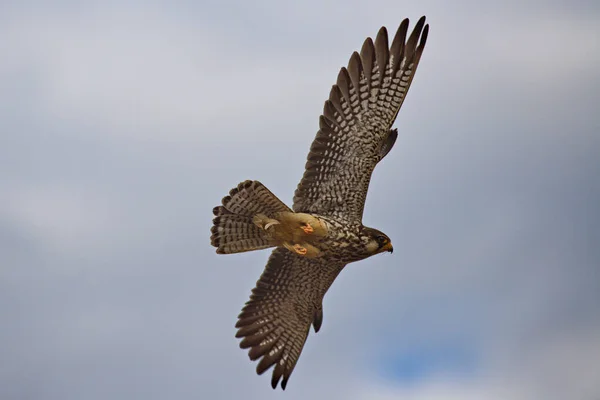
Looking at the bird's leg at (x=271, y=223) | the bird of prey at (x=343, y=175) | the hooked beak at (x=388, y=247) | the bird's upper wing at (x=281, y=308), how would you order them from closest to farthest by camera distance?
the bird's leg at (x=271, y=223) < the bird of prey at (x=343, y=175) < the hooked beak at (x=388, y=247) < the bird's upper wing at (x=281, y=308)

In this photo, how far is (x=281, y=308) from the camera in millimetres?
21359

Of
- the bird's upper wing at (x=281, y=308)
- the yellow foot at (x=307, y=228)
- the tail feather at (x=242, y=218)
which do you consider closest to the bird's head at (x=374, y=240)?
the yellow foot at (x=307, y=228)

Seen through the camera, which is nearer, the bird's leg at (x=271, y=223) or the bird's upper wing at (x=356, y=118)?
the bird's leg at (x=271, y=223)

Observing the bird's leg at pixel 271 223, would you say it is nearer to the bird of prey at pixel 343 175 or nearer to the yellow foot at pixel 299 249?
the bird of prey at pixel 343 175

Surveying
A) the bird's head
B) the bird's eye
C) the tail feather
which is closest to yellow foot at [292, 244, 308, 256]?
the tail feather

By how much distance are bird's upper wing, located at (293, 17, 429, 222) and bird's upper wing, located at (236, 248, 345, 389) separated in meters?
1.75

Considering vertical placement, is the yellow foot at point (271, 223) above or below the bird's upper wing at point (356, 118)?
below

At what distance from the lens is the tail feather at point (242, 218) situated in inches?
747

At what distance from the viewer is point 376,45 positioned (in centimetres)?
1966

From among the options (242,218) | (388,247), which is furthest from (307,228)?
(388,247)

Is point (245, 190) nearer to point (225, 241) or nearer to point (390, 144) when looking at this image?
point (225, 241)

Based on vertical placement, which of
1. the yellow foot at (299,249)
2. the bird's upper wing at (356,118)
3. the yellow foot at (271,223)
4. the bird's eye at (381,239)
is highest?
the bird's upper wing at (356,118)

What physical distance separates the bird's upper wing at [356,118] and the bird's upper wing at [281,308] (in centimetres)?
175

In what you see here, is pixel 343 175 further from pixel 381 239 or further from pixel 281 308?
pixel 281 308
